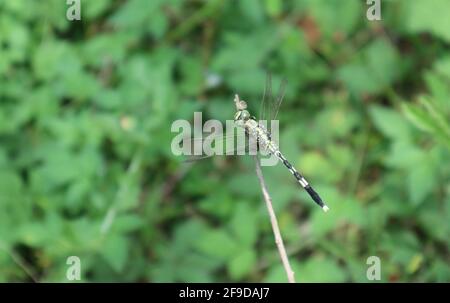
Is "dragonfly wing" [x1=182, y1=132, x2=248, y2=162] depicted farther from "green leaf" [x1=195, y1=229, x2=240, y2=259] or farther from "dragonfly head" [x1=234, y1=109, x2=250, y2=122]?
"green leaf" [x1=195, y1=229, x2=240, y2=259]

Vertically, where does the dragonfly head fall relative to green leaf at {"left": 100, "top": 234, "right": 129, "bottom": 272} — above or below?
above

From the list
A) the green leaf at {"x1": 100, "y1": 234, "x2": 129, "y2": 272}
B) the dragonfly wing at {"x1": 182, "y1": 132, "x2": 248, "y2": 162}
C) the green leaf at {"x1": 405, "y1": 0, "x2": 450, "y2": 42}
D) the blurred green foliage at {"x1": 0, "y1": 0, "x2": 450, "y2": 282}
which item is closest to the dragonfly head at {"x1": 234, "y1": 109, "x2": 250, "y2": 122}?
the dragonfly wing at {"x1": 182, "y1": 132, "x2": 248, "y2": 162}

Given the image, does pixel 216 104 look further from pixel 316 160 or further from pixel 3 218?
pixel 3 218

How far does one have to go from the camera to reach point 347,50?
146 inches

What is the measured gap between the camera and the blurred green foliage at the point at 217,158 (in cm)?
296

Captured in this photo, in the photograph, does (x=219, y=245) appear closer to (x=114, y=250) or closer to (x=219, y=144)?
(x=114, y=250)

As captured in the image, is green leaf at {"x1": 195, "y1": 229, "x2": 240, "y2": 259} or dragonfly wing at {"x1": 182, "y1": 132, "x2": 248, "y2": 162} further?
green leaf at {"x1": 195, "y1": 229, "x2": 240, "y2": 259}

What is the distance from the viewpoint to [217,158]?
11.6 ft

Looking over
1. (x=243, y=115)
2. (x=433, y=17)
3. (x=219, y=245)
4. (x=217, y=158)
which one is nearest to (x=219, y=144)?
(x=243, y=115)

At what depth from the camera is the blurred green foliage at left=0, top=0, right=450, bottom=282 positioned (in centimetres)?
296

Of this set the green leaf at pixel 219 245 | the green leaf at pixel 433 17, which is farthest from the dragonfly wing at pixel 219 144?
the green leaf at pixel 433 17

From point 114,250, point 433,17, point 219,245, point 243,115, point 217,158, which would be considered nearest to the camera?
point 243,115

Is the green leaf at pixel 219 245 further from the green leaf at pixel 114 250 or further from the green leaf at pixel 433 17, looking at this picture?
the green leaf at pixel 433 17
